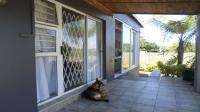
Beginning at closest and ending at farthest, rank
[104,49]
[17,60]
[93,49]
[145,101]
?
[17,60] < [145,101] < [93,49] < [104,49]

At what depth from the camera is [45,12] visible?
3.88 metres

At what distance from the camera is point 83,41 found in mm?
5410

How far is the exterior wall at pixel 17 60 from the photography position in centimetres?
281

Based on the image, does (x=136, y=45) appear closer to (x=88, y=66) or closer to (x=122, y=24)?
(x=122, y=24)

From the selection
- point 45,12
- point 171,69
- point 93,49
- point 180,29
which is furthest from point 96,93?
point 180,29

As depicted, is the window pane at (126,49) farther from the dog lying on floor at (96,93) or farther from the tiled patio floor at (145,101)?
the dog lying on floor at (96,93)

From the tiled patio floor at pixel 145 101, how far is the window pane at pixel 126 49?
2930 mm

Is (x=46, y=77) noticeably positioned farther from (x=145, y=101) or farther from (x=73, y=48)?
(x=145, y=101)

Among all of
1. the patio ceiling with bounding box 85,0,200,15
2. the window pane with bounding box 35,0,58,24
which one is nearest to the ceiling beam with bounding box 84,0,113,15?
the patio ceiling with bounding box 85,0,200,15

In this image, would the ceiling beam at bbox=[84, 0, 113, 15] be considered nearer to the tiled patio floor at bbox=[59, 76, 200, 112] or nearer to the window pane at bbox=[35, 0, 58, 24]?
the window pane at bbox=[35, 0, 58, 24]

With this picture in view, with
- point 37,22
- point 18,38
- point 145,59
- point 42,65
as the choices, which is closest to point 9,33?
point 18,38

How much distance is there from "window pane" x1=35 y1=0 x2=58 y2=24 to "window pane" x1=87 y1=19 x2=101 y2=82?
5.43ft

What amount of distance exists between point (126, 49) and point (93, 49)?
394cm

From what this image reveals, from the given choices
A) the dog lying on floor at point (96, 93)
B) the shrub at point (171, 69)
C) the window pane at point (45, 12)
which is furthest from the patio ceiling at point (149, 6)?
the shrub at point (171, 69)
